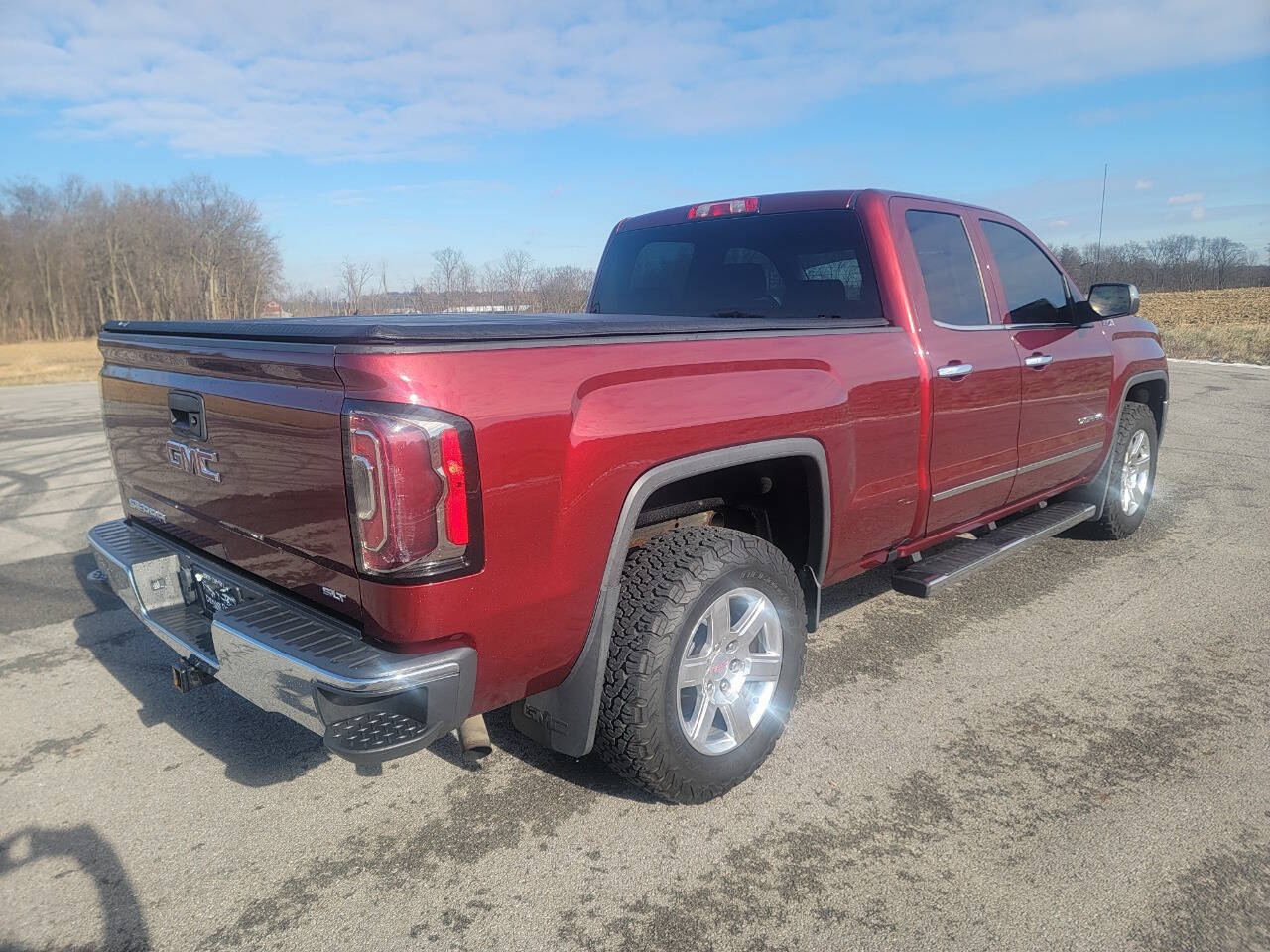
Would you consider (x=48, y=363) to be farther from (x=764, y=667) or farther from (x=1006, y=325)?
(x=764, y=667)

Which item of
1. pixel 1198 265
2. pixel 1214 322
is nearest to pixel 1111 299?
pixel 1214 322

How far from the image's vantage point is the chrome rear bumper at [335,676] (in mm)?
2012

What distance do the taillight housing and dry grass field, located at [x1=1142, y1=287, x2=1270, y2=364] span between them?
23.1 meters

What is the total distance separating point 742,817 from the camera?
2.75m

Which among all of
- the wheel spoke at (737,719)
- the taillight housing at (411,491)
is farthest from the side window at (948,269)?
the taillight housing at (411,491)

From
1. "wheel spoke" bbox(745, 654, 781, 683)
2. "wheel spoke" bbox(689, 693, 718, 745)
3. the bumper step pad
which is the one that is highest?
the bumper step pad

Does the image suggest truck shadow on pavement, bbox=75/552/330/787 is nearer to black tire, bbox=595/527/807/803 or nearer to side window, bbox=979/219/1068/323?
black tire, bbox=595/527/807/803

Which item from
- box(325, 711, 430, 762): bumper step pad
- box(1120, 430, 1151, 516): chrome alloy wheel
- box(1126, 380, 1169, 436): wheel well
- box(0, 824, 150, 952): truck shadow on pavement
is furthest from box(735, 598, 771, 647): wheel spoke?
box(1126, 380, 1169, 436): wheel well

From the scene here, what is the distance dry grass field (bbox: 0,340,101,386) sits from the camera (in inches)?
966

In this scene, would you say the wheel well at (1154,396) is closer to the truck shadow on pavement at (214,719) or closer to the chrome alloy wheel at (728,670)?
the chrome alloy wheel at (728,670)

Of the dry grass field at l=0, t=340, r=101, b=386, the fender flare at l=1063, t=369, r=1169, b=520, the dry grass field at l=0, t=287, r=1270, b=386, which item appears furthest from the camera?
the dry grass field at l=0, t=340, r=101, b=386

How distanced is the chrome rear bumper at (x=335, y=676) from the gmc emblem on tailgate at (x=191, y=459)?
392 mm

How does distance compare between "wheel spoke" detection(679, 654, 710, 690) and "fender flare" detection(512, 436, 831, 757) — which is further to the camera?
"wheel spoke" detection(679, 654, 710, 690)

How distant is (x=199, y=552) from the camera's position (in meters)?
2.84
